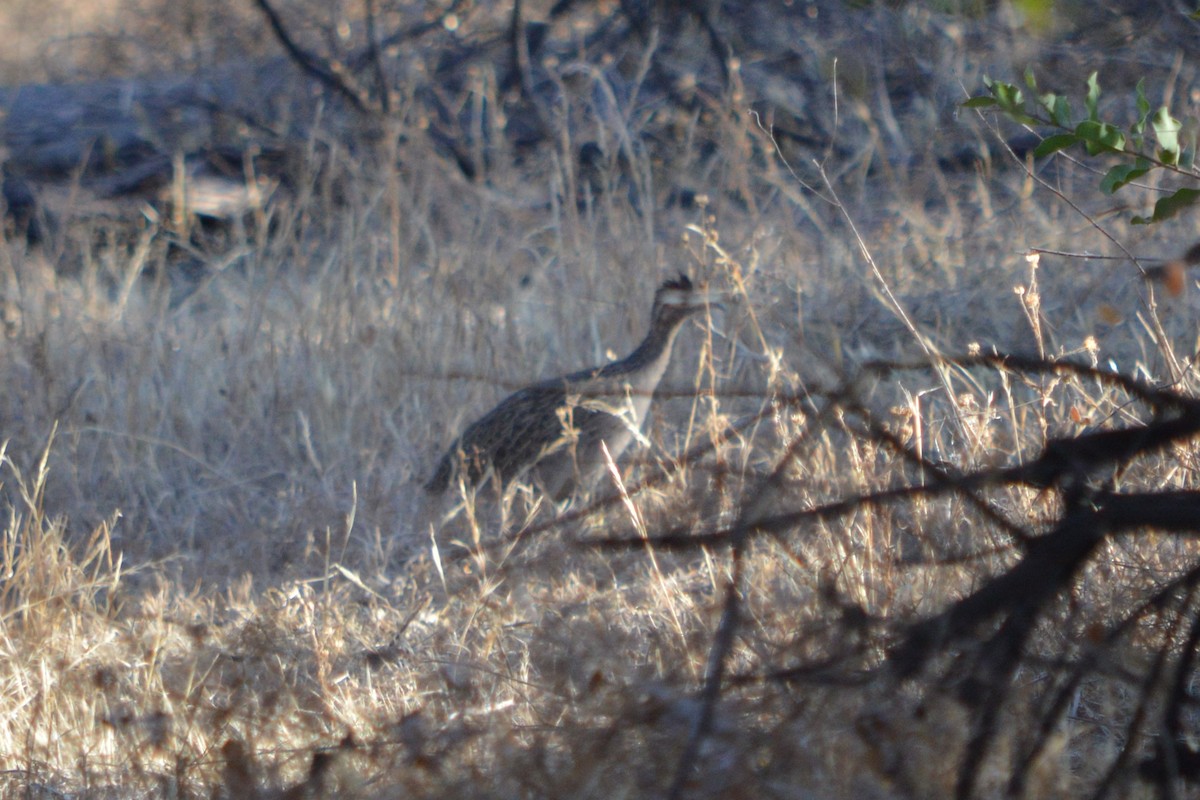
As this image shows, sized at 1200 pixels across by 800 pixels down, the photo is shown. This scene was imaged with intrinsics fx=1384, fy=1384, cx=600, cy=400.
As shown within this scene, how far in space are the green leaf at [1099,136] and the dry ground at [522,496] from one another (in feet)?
1.33

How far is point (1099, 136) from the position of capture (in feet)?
8.74

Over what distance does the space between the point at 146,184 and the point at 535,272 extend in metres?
4.18

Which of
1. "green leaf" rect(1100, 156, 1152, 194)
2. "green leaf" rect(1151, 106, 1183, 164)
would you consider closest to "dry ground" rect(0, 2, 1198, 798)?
"green leaf" rect(1100, 156, 1152, 194)

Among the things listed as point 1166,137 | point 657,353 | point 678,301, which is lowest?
point 657,353

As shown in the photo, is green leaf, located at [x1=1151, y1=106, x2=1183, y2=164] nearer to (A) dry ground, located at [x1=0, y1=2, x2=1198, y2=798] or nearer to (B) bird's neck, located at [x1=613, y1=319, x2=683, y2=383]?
(A) dry ground, located at [x1=0, y1=2, x2=1198, y2=798]

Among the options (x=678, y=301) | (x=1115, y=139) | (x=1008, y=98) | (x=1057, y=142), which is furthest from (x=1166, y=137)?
(x=678, y=301)

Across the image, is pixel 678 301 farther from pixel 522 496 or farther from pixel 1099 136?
pixel 1099 136

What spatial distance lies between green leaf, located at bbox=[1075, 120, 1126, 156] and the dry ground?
40cm

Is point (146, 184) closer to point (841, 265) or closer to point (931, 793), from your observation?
point (841, 265)

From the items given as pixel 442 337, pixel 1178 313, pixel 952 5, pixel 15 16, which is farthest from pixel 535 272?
pixel 15 16

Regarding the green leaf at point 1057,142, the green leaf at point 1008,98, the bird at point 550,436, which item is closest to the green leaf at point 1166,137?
the green leaf at point 1057,142

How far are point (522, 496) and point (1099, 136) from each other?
350 cm

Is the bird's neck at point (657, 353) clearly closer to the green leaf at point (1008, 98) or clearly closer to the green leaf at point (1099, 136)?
the green leaf at point (1008, 98)

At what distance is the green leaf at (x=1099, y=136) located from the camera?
265 centimetres
